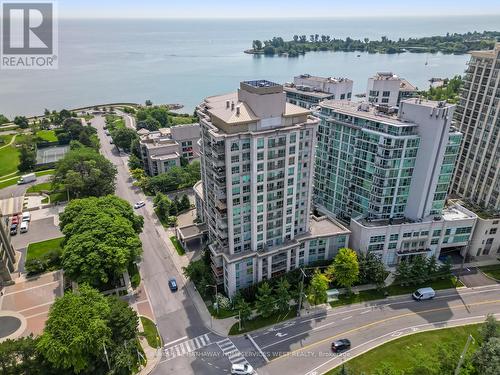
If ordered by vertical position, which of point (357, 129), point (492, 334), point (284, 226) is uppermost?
point (357, 129)

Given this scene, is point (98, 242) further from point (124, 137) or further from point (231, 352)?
point (124, 137)

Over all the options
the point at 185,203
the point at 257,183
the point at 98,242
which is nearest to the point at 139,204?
the point at 185,203

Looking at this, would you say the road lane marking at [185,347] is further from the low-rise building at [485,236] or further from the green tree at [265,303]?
the low-rise building at [485,236]

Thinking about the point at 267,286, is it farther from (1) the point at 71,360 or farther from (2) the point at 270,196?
(1) the point at 71,360

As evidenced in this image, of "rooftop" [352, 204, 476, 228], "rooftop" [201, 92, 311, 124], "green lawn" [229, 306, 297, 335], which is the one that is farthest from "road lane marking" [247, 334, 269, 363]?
"rooftop" [201, 92, 311, 124]

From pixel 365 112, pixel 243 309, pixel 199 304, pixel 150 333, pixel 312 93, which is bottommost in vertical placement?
pixel 150 333

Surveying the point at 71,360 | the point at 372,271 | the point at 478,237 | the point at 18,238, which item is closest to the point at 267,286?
the point at 372,271
